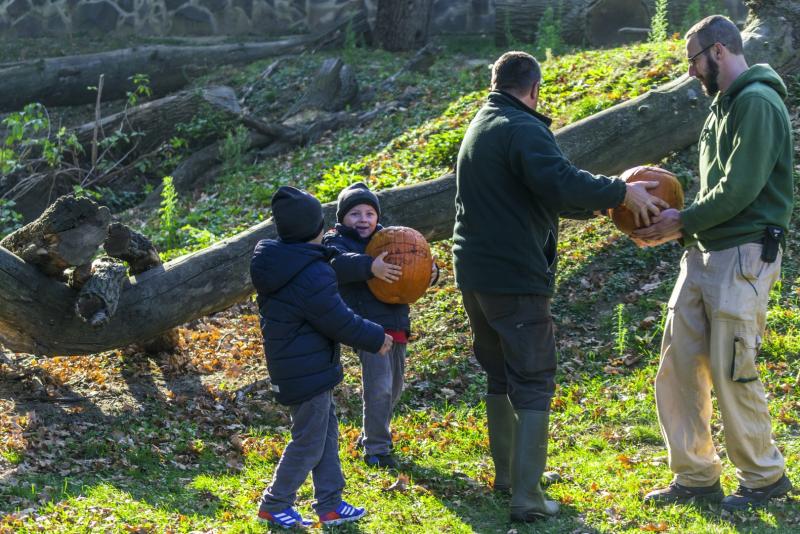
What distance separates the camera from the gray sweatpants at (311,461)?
5.29 metres

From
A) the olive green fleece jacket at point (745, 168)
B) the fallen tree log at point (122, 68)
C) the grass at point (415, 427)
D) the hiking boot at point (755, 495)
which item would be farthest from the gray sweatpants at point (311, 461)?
the fallen tree log at point (122, 68)

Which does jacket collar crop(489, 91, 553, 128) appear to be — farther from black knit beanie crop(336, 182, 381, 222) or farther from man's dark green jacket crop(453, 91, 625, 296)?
black knit beanie crop(336, 182, 381, 222)

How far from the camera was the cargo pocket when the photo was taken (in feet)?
17.1

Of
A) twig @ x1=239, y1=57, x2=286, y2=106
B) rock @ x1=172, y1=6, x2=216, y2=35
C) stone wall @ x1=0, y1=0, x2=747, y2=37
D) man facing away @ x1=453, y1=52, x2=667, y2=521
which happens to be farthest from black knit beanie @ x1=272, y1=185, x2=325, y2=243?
rock @ x1=172, y1=6, x2=216, y2=35

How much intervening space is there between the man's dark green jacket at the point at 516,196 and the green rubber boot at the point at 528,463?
70 cm

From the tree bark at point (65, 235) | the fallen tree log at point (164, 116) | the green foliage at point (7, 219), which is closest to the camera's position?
the tree bark at point (65, 235)

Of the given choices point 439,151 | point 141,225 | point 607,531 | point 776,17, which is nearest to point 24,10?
point 141,225

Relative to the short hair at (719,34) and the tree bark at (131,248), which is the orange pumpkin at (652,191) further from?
the tree bark at (131,248)

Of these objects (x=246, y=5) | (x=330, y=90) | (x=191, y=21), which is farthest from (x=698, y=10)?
(x=191, y=21)

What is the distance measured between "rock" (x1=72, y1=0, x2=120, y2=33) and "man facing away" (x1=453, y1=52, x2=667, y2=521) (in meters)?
15.5

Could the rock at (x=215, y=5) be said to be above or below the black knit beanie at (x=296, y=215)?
above

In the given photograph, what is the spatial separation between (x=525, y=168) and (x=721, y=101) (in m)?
1.18

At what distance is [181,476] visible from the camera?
20.3ft

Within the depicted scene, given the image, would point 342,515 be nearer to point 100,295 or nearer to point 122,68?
point 100,295
